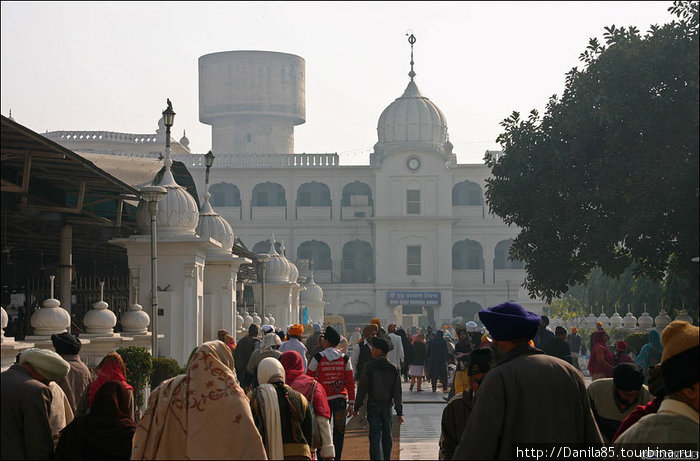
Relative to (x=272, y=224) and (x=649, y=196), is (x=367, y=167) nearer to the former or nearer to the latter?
(x=272, y=224)

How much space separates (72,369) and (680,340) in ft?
17.9

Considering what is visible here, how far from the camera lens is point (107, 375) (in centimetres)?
720

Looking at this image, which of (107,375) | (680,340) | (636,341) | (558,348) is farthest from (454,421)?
(636,341)

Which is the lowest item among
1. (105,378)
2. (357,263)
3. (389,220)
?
(105,378)

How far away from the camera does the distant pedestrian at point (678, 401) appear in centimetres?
448

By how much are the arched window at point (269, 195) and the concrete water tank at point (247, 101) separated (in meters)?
20.2

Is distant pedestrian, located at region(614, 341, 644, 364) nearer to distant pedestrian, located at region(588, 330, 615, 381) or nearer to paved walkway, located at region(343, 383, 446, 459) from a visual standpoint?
distant pedestrian, located at region(588, 330, 615, 381)

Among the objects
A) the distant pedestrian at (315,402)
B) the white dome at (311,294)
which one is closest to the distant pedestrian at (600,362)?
the distant pedestrian at (315,402)

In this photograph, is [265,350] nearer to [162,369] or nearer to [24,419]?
[162,369]

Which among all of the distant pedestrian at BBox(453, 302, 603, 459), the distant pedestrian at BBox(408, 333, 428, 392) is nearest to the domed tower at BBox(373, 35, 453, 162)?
the distant pedestrian at BBox(408, 333, 428, 392)

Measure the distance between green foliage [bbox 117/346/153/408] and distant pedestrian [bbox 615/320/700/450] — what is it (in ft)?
30.2

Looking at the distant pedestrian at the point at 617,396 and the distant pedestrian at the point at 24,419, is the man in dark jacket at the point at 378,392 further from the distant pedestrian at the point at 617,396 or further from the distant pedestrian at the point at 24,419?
the distant pedestrian at the point at 24,419

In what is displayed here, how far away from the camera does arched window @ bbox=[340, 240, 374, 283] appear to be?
6950 centimetres

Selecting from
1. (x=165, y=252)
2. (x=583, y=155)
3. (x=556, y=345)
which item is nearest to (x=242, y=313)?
(x=583, y=155)
